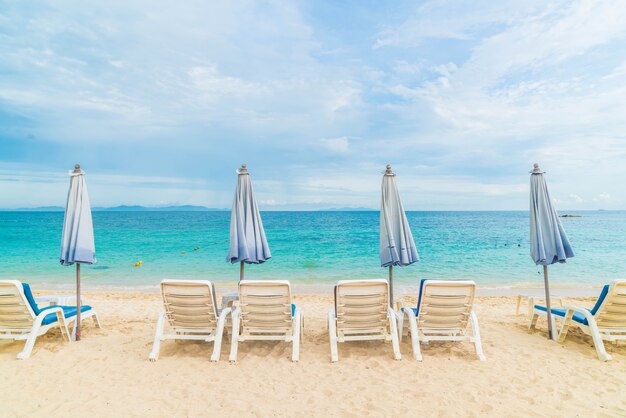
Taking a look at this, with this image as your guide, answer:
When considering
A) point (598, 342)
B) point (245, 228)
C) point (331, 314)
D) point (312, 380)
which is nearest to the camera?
point (312, 380)

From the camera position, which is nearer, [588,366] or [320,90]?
[588,366]

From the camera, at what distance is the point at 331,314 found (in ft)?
16.4

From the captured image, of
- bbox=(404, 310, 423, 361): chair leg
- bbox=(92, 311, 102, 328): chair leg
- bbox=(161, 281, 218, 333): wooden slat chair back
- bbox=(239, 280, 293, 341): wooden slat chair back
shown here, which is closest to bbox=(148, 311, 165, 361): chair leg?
bbox=(161, 281, 218, 333): wooden slat chair back

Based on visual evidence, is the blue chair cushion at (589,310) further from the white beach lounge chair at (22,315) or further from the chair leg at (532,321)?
the white beach lounge chair at (22,315)

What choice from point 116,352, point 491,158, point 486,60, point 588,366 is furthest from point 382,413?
point 491,158

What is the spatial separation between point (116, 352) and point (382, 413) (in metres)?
3.81

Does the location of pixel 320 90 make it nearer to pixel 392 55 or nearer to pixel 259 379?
pixel 392 55

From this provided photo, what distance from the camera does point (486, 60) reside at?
44.4 ft

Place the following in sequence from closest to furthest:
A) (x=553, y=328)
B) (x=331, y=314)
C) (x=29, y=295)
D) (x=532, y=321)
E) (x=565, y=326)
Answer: (x=29, y=295)
(x=331, y=314)
(x=565, y=326)
(x=553, y=328)
(x=532, y=321)

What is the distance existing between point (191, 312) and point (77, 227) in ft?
7.15

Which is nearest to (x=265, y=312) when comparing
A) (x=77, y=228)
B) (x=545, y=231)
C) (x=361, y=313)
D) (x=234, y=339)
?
(x=234, y=339)

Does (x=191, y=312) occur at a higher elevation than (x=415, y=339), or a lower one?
higher

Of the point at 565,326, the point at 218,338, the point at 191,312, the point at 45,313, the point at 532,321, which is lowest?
the point at 532,321

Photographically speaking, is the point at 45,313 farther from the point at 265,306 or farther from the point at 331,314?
the point at 331,314
